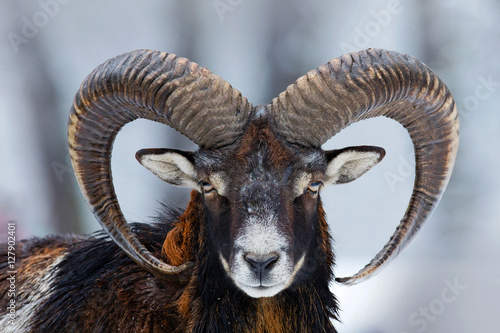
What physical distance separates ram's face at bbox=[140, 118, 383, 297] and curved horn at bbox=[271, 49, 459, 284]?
0.22 metres

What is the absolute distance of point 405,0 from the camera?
46.1ft

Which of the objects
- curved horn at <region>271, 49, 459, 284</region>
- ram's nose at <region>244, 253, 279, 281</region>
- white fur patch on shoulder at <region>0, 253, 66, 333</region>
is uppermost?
curved horn at <region>271, 49, 459, 284</region>

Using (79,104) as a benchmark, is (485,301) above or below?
below

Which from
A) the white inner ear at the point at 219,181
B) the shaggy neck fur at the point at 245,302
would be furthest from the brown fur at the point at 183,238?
the white inner ear at the point at 219,181

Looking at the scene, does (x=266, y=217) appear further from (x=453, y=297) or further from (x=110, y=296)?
(x=453, y=297)

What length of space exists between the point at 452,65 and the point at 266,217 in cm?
1062

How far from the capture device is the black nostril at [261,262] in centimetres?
425

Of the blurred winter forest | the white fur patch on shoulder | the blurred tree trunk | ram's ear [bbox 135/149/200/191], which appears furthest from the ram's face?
the blurred tree trunk

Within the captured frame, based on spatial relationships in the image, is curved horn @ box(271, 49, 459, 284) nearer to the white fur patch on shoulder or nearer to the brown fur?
the brown fur

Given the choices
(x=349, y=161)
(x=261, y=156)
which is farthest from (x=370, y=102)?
(x=261, y=156)

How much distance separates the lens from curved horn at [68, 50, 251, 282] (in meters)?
4.67

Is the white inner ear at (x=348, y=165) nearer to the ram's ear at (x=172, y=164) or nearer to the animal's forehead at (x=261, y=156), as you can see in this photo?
the animal's forehead at (x=261, y=156)

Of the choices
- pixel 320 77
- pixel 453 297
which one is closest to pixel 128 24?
pixel 453 297

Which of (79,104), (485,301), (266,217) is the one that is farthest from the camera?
(485,301)
